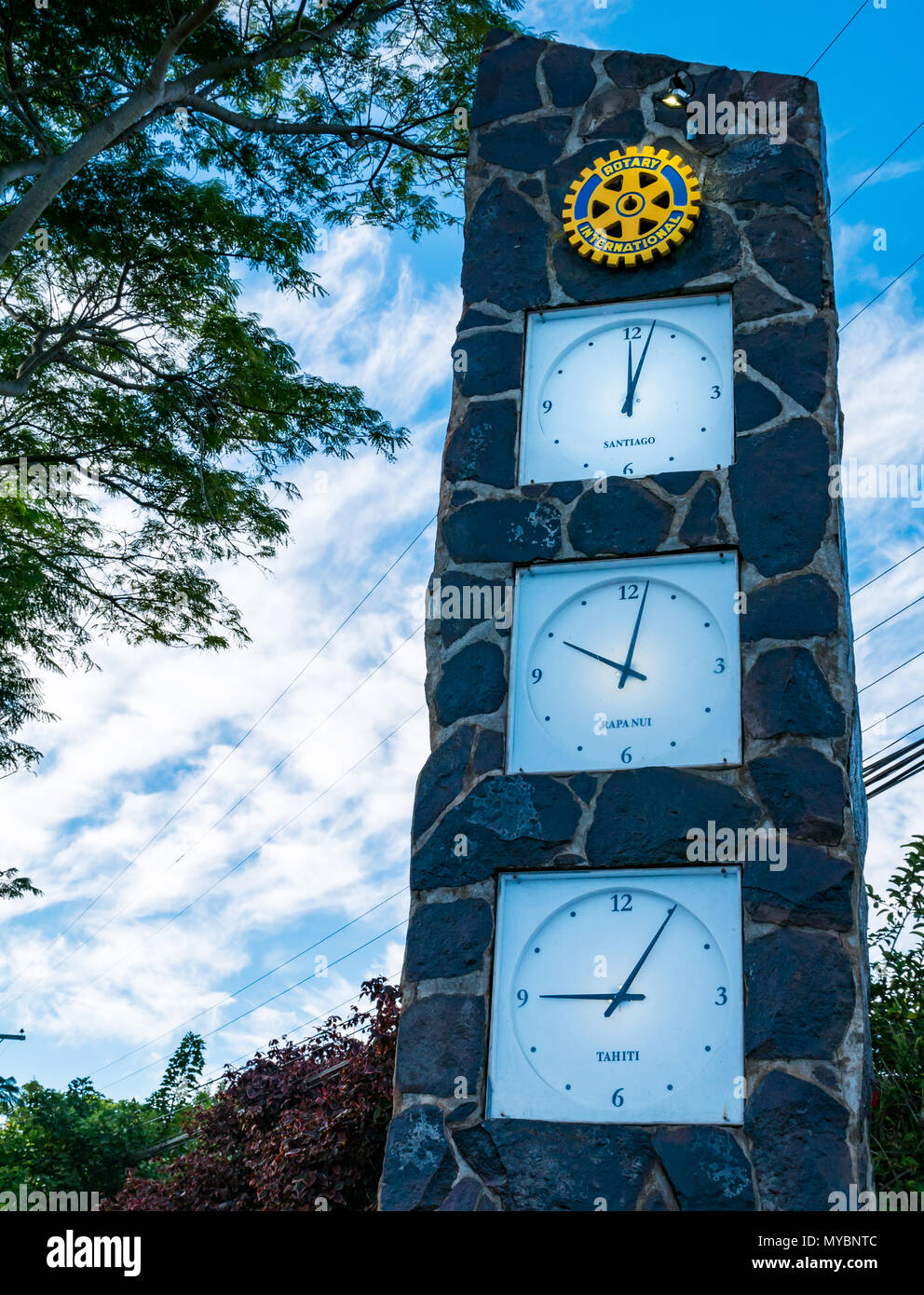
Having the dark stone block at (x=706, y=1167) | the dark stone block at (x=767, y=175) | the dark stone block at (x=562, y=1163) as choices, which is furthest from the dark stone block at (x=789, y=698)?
the dark stone block at (x=767, y=175)

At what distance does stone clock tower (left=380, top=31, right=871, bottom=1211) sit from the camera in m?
4.88

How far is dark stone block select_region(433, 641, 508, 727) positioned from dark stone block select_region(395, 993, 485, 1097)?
47.3 inches

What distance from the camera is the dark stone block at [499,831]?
5422mm

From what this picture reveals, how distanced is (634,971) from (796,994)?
0.61 m

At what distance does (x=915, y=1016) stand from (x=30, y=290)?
28.9ft

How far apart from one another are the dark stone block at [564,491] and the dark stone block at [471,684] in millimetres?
743

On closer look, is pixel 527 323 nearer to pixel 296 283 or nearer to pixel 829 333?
pixel 829 333

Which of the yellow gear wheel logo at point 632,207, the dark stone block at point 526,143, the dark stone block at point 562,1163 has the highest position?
the dark stone block at point 526,143

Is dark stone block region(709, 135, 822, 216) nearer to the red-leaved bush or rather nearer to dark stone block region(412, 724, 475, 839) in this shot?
dark stone block region(412, 724, 475, 839)

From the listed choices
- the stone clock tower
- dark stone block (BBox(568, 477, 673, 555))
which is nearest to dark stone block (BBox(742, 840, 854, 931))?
the stone clock tower

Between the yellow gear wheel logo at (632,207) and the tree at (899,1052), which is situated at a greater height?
the yellow gear wheel logo at (632,207)

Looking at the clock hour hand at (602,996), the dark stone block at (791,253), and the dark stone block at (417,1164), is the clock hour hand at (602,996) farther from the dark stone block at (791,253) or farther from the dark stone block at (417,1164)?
the dark stone block at (791,253)

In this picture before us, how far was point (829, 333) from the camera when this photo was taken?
239 inches
